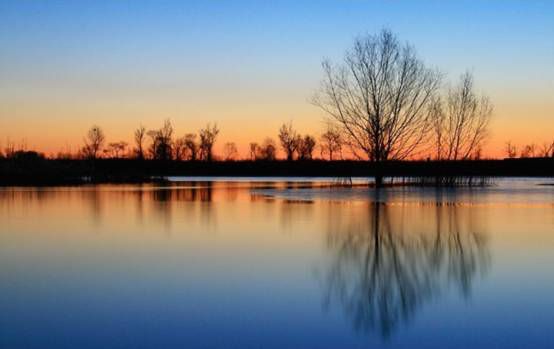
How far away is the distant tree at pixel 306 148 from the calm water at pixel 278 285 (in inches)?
2227

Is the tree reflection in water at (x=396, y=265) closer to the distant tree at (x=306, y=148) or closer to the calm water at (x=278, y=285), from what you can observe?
the calm water at (x=278, y=285)

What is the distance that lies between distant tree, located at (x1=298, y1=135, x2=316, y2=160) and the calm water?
5656 centimetres

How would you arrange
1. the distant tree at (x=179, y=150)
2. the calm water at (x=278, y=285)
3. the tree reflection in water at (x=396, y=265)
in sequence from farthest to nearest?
the distant tree at (x=179, y=150), the tree reflection in water at (x=396, y=265), the calm water at (x=278, y=285)

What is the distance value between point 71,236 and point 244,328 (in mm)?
5855

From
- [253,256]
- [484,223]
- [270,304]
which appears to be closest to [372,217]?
[484,223]

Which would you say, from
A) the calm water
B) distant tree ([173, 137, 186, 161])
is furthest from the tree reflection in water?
distant tree ([173, 137, 186, 161])

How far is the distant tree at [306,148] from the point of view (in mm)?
67125

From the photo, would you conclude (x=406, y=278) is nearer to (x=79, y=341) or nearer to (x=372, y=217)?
(x=79, y=341)

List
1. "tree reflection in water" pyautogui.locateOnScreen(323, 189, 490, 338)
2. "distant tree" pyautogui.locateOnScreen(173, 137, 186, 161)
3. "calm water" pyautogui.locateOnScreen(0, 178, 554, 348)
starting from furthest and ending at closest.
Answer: "distant tree" pyautogui.locateOnScreen(173, 137, 186, 161) → "tree reflection in water" pyautogui.locateOnScreen(323, 189, 490, 338) → "calm water" pyautogui.locateOnScreen(0, 178, 554, 348)

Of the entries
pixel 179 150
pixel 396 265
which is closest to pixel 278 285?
pixel 396 265

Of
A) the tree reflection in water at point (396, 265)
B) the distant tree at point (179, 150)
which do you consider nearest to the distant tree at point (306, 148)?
the distant tree at point (179, 150)

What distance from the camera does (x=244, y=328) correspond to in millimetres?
4004

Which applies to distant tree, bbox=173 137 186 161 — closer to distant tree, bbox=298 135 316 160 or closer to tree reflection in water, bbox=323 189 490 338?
distant tree, bbox=298 135 316 160

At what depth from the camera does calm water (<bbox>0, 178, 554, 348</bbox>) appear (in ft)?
12.7
